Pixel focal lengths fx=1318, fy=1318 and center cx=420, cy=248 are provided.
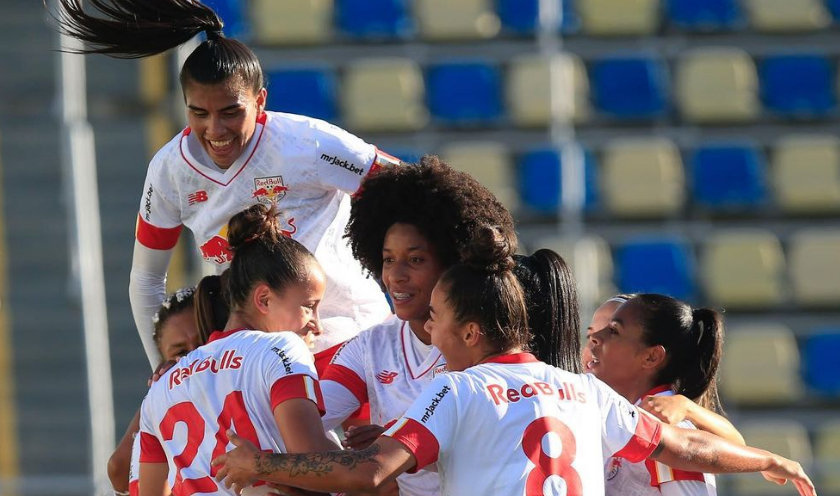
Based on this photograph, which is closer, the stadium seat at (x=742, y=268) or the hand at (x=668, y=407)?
the hand at (x=668, y=407)

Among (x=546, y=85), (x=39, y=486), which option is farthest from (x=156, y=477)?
(x=546, y=85)

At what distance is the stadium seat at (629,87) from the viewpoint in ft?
31.0

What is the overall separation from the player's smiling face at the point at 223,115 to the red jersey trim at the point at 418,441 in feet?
4.16

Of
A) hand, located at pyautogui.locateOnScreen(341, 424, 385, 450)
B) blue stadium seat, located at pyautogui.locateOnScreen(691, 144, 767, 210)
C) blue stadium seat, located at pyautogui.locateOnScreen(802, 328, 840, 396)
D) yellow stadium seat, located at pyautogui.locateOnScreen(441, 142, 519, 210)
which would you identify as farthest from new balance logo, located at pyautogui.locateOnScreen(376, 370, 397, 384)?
blue stadium seat, located at pyautogui.locateOnScreen(691, 144, 767, 210)

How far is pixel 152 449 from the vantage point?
3371 mm

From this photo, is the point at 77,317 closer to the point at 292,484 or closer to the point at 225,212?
the point at 225,212

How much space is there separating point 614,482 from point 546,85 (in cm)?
606

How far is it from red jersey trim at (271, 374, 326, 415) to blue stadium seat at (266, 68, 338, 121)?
6243mm

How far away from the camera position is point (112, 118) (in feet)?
32.2

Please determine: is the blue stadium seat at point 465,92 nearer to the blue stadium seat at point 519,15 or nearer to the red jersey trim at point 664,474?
the blue stadium seat at point 519,15

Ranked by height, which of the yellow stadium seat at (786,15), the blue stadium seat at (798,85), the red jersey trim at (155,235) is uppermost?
the yellow stadium seat at (786,15)

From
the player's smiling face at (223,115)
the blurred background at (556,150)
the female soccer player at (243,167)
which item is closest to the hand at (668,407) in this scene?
the female soccer player at (243,167)

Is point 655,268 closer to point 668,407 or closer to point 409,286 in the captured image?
point 668,407

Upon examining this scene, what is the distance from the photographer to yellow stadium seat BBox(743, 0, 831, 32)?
967 centimetres
